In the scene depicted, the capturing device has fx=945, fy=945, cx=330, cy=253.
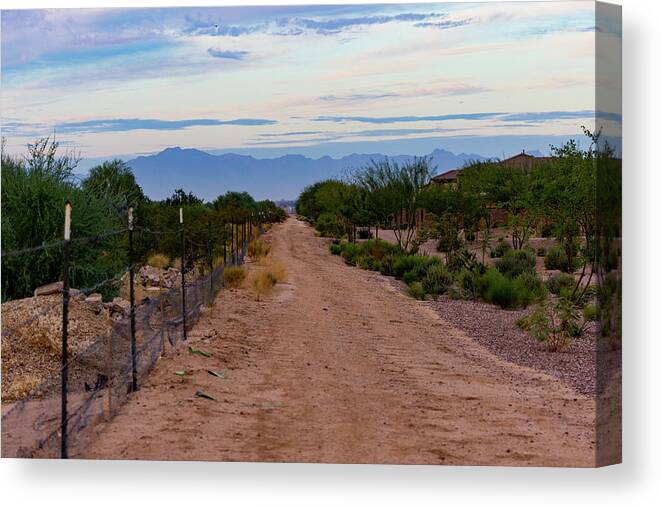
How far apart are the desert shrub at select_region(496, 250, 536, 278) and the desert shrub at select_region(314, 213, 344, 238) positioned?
21.6m

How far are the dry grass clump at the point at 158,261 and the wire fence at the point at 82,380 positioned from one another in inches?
447

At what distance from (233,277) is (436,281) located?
4668 millimetres

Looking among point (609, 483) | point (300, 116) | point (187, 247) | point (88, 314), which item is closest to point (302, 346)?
point (88, 314)

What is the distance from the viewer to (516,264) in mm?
25234

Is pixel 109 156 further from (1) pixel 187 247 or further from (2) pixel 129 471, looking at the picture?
(1) pixel 187 247

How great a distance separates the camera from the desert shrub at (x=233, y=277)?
20359mm

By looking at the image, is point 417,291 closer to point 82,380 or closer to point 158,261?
point 158,261

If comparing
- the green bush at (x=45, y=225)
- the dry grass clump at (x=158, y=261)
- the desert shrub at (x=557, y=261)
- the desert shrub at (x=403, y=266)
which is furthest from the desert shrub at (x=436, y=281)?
the green bush at (x=45, y=225)

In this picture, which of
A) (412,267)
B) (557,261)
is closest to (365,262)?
(412,267)

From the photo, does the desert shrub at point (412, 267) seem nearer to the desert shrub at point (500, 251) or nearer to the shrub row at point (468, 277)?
the shrub row at point (468, 277)

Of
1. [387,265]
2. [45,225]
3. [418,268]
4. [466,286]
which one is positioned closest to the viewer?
[45,225]

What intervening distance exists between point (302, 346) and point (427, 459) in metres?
5.30

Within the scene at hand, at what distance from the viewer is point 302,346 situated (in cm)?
1321

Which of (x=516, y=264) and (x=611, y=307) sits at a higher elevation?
(x=611, y=307)
